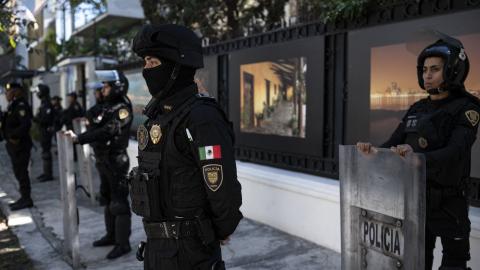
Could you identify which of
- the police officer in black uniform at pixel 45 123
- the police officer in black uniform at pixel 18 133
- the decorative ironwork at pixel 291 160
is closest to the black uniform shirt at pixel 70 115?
the police officer in black uniform at pixel 45 123

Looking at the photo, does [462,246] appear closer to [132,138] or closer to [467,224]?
[467,224]

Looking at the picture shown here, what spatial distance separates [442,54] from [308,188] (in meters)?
2.62

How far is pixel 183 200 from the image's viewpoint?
2.18 m

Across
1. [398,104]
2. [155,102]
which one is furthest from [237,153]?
[155,102]

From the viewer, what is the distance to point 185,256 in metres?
2.18

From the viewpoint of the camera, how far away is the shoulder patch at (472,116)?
2.37 m

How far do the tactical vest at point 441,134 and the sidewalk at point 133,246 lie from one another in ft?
6.80

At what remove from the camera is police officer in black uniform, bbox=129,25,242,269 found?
2.13 meters

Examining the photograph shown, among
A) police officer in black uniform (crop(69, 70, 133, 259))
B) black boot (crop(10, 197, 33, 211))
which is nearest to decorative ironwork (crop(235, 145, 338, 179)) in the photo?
police officer in black uniform (crop(69, 70, 133, 259))

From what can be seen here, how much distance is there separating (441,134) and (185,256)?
1.43 metres

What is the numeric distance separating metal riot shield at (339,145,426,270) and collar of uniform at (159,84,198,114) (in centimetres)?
87

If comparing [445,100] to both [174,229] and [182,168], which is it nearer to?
[182,168]

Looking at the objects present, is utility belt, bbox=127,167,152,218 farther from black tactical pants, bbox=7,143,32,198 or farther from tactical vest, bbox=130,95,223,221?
black tactical pants, bbox=7,143,32,198

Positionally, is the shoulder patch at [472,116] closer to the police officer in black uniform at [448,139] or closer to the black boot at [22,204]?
the police officer in black uniform at [448,139]
